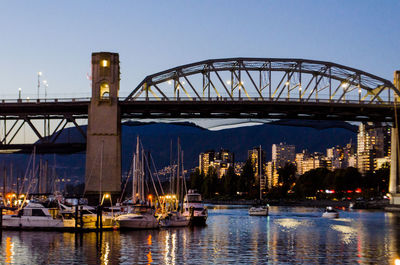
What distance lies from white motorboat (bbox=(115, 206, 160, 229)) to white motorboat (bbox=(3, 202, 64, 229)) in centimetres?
665

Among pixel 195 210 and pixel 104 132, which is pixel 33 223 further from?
pixel 104 132

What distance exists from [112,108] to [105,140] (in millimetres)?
5088

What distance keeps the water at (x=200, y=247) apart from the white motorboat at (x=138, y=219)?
1.27 metres

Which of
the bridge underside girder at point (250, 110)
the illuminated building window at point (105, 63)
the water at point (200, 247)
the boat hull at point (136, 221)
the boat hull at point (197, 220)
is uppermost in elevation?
the illuminated building window at point (105, 63)

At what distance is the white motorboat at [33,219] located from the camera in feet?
253

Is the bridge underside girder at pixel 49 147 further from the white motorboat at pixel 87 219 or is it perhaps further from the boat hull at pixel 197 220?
the white motorboat at pixel 87 219

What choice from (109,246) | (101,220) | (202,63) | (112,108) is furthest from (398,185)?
(109,246)

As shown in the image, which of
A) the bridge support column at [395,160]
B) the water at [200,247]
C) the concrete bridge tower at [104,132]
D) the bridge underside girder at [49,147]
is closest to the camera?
the water at [200,247]

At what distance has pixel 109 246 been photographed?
6175cm

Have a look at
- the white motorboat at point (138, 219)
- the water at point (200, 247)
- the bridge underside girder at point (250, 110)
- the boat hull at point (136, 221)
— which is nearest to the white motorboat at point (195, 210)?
the water at point (200, 247)

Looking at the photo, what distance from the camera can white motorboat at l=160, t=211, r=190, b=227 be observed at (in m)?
83.8

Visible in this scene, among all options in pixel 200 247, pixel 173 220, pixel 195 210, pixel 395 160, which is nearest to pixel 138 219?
pixel 173 220

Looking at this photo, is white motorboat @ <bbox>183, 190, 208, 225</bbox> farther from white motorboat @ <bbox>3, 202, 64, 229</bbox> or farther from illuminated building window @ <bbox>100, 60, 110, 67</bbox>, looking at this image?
illuminated building window @ <bbox>100, 60, 110, 67</bbox>

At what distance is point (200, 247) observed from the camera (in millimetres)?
62094
